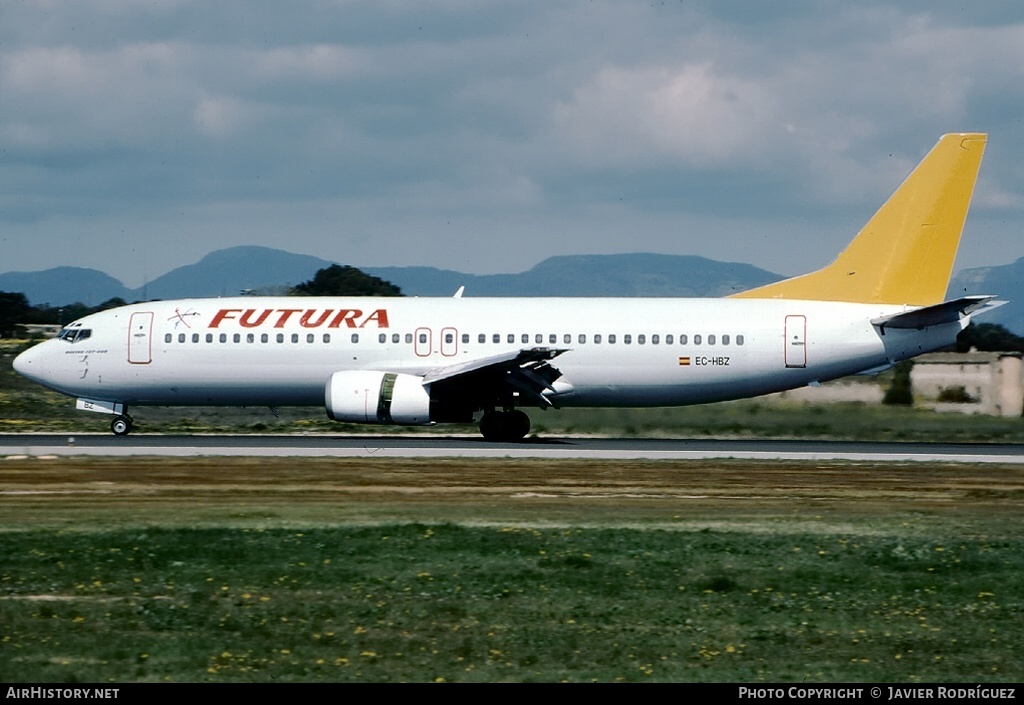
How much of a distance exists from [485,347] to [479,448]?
4.37 m

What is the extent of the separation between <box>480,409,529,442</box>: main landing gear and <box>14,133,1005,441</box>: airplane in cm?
4

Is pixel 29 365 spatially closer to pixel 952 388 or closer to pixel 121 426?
pixel 121 426

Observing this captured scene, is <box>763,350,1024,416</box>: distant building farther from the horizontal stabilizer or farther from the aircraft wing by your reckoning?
the aircraft wing

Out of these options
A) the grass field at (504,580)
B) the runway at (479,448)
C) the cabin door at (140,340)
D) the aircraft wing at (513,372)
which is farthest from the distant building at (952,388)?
the cabin door at (140,340)

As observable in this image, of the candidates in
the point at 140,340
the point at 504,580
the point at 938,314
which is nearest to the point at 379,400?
the point at 140,340

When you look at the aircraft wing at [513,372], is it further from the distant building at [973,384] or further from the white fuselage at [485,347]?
the distant building at [973,384]

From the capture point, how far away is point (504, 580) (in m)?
14.9

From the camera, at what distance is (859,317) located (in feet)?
117

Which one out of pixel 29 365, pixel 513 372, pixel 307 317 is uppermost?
pixel 307 317

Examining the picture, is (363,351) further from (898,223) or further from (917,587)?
(917,587)

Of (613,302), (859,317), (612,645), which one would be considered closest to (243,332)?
(613,302)

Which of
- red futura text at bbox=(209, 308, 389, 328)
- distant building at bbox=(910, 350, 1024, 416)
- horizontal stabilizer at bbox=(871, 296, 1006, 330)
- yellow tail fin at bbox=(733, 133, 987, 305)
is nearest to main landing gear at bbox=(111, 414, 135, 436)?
→ red futura text at bbox=(209, 308, 389, 328)

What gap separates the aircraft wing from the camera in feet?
111

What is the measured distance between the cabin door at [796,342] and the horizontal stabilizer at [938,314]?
1.87 m
